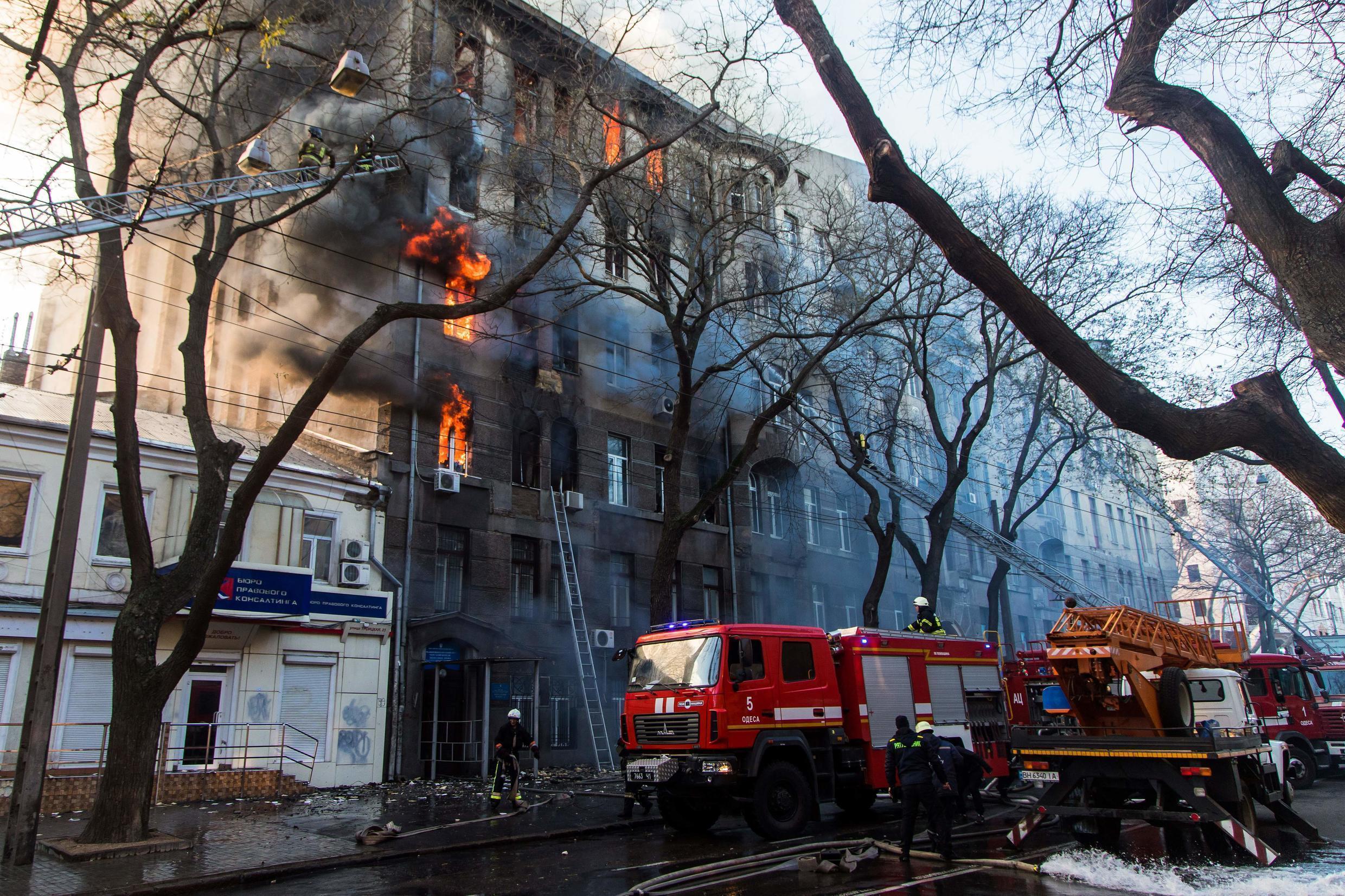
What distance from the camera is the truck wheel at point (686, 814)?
475 inches

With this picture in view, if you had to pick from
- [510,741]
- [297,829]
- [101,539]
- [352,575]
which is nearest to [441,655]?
[352,575]

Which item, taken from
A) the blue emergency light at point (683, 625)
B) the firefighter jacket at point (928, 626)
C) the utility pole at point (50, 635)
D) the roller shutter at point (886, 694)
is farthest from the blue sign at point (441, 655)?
the firefighter jacket at point (928, 626)

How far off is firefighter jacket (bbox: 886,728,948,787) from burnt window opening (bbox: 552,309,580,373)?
15545mm

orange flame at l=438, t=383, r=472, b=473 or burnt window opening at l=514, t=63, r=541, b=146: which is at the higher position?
burnt window opening at l=514, t=63, r=541, b=146

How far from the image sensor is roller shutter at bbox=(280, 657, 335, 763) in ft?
56.1

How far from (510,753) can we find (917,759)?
22.8ft

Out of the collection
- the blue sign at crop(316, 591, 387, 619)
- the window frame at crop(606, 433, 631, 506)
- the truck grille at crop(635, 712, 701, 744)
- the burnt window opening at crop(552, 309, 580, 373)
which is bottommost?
the truck grille at crop(635, 712, 701, 744)

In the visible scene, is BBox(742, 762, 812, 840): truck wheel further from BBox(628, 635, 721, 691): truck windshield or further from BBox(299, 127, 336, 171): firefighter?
BBox(299, 127, 336, 171): firefighter

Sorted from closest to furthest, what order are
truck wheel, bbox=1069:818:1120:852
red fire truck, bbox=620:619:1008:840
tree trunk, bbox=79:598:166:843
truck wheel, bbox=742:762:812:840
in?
truck wheel, bbox=1069:818:1120:852
tree trunk, bbox=79:598:166:843
truck wheel, bbox=742:762:812:840
red fire truck, bbox=620:619:1008:840

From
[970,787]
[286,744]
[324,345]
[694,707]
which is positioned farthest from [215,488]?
[970,787]

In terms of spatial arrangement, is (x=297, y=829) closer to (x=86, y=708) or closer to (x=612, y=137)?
(x=86, y=708)

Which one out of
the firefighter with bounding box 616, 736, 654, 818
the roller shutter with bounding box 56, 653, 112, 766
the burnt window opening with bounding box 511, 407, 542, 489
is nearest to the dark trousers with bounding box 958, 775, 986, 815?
the firefighter with bounding box 616, 736, 654, 818

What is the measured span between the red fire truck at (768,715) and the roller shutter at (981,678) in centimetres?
83

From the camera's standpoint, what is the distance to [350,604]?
17.8m
